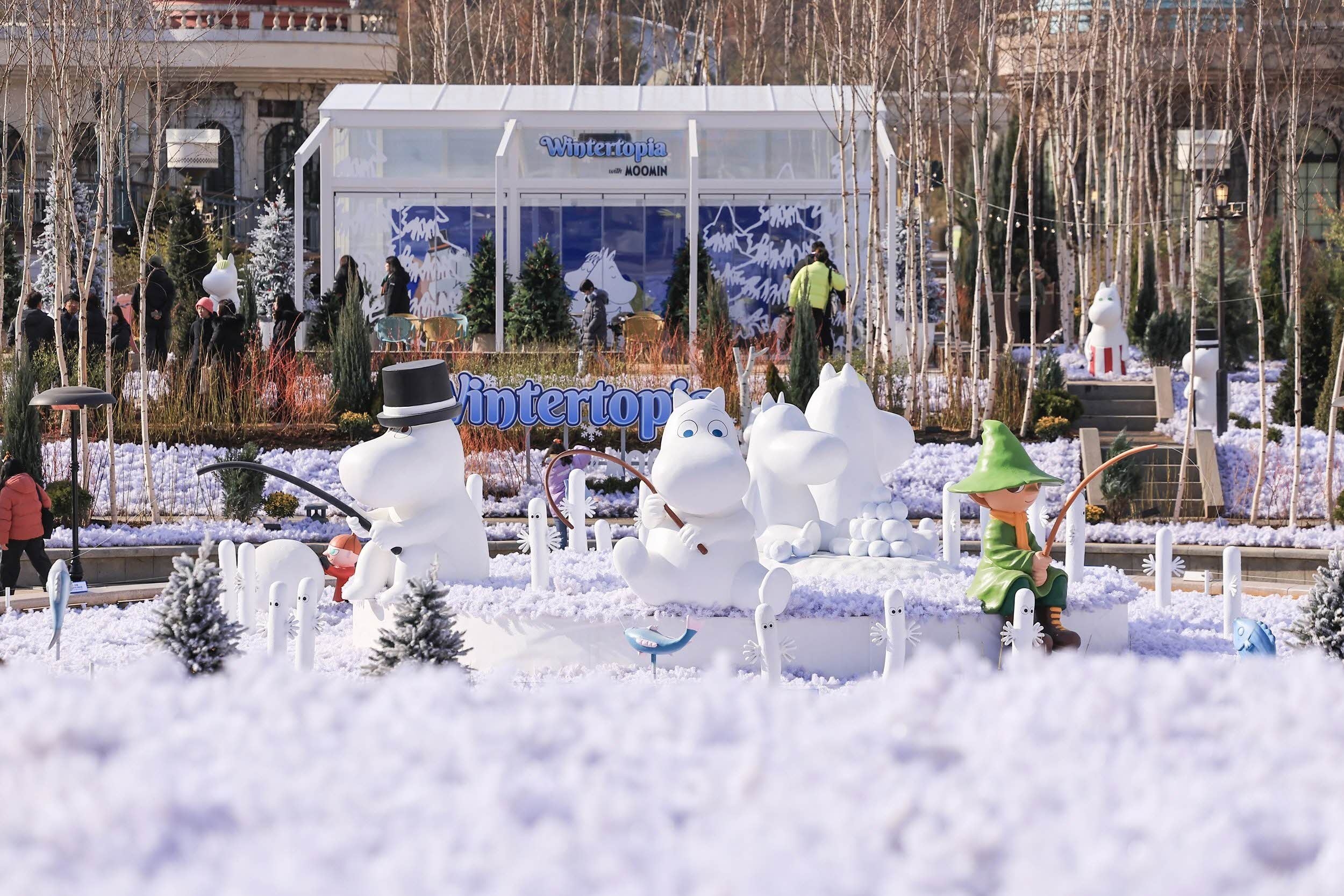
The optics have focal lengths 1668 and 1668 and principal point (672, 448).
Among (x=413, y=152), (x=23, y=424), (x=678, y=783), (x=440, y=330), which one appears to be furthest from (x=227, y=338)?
(x=678, y=783)

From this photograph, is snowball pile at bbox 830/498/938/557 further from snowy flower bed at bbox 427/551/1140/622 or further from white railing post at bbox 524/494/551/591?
white railing post at bbox 524/494/551/591

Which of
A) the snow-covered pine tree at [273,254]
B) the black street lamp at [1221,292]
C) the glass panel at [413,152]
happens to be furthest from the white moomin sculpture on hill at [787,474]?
the snow-covered pine tree at [273,254]

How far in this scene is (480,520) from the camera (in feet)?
32.3

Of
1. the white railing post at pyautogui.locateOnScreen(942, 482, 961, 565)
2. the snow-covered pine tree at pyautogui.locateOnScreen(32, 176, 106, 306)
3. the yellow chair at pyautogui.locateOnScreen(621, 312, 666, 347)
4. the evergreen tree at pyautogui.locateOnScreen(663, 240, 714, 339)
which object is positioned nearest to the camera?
the white railing post at pyautogui.locateOnScreen(942, 482, 961, 565)

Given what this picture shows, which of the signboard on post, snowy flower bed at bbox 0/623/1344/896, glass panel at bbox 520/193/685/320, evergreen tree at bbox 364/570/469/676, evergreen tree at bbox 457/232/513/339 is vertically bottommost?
evergreen tree at bbox 364/570/469/676

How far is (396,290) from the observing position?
77.3 ft

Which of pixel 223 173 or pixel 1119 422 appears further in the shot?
pixel 223 173

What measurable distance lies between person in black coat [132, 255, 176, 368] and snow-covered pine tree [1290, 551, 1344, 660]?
46.1 feet

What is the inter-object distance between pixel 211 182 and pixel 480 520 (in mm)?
32715

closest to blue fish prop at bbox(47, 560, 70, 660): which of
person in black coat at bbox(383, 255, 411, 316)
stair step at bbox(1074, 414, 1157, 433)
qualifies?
stair step at bbox(1074, 414, 1157, 433)

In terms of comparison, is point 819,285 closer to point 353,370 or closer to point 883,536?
→ point 353,370

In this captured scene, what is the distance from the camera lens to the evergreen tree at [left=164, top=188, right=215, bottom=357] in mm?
26875

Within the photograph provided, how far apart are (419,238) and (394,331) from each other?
2.01 metres

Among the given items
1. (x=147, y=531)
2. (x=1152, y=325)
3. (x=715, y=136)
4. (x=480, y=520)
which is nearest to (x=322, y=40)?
(x=715, y=136)
